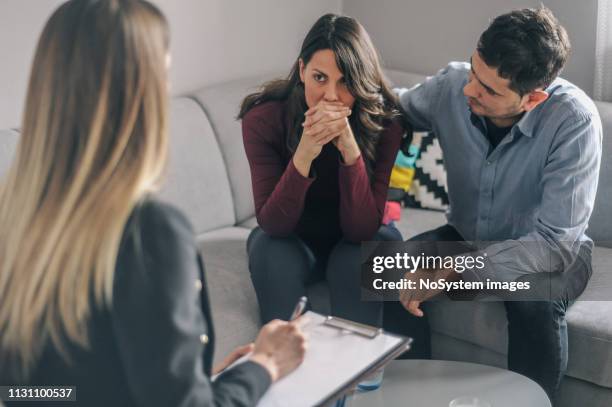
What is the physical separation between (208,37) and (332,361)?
67.0 inches

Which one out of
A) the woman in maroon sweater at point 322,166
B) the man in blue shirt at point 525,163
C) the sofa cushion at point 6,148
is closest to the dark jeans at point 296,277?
the woman in maroon sweater at point 322,166

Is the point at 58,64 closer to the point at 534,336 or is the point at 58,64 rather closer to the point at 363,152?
the point at 363,152

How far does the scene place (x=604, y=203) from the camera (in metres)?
2.37

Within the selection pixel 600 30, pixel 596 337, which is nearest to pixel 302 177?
pixel 596 337

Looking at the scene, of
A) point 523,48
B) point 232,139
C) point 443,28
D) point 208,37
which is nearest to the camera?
point 523,48

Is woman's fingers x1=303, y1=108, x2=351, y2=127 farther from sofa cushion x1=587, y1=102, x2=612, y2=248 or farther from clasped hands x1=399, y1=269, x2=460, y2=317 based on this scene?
sofa cushion x1=587, y1=102, x2=612, y2=248

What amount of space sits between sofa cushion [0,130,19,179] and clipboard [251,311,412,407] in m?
1.00

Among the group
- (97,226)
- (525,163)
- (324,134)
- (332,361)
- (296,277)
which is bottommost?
(296,277)

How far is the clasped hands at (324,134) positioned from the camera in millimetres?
1901

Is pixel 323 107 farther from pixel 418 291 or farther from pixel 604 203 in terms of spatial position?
pixel 604 203

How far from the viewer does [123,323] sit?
100 cm

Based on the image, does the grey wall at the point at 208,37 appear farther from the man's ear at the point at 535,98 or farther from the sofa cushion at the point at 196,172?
the man's ear at the point at 535,98

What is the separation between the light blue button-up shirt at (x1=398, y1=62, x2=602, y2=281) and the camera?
1.97 meters

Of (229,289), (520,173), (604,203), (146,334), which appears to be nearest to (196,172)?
A: (229,289)
